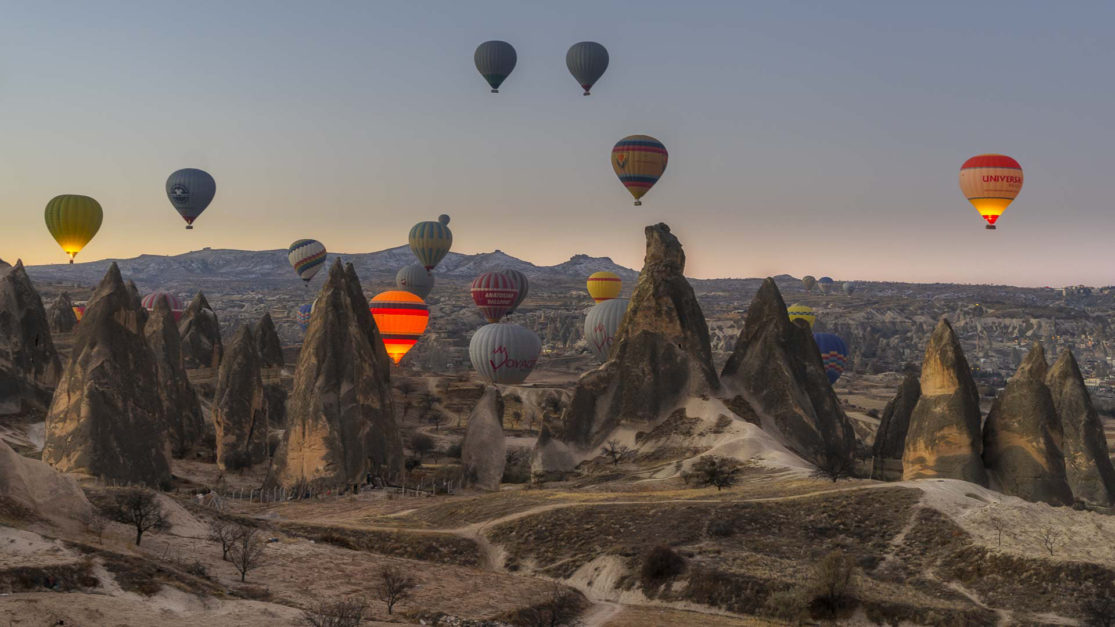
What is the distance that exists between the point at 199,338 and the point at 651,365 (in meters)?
44.4

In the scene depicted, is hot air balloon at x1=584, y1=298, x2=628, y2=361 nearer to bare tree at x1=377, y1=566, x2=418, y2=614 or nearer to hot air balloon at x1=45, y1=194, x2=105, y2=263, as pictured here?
hot air balloon at x1=45, y1=194, x2=105, y2=263

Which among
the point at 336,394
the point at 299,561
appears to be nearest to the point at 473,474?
the point at 336,394

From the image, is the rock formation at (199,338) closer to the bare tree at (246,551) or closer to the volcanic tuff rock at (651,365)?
the volcanic tuff rock at (651,365)

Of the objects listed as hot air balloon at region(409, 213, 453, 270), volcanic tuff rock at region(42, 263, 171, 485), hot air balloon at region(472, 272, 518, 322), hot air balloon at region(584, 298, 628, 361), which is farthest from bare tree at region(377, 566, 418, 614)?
hot air balloon at region(409, 213, 453, 270)

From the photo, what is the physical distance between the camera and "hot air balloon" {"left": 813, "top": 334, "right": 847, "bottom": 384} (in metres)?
110

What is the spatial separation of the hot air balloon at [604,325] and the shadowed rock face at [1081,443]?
5681cm

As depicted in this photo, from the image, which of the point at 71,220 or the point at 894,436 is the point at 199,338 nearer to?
the point at 71,220

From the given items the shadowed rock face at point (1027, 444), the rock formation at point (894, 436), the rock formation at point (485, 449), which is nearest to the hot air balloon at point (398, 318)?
the rock formation at point (485, 449)

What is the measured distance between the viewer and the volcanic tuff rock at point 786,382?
194 feet

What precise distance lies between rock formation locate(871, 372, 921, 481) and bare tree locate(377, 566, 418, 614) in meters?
28.8

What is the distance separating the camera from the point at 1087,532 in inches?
1442

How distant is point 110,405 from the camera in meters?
49.4

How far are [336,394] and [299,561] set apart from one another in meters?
18.4

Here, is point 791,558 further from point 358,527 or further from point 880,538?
point 358,527
